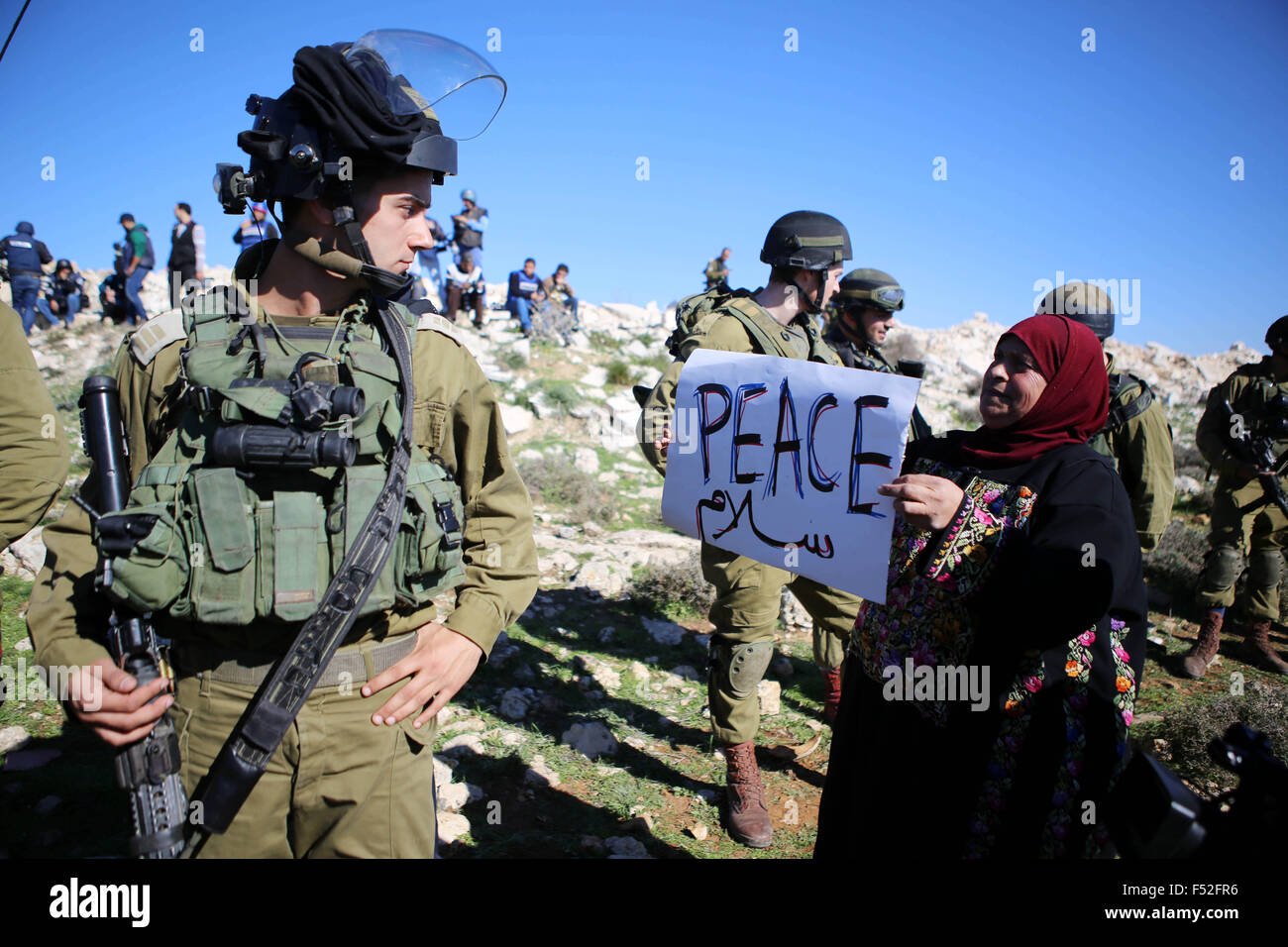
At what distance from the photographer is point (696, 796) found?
3.58 meters

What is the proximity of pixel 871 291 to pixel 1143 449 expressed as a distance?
1.84m

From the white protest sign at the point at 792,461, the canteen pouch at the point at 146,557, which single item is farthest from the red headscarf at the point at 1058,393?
the canteen pouch at the point at 146,557

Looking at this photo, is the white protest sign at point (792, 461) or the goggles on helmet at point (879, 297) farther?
the goggles on helmet at point (879, 297)

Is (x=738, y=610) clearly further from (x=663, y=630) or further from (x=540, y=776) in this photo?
(x=663, y=630)

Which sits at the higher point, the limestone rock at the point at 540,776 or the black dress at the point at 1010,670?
the black dress at the point at 1010,670

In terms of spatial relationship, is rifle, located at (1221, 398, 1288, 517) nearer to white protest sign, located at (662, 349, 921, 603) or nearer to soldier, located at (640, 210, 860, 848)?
soldier, located at (640, 210, 860, 848)

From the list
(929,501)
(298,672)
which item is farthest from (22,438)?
(929,501)

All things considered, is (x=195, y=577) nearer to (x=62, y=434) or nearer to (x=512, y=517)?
(x=512, y=517)

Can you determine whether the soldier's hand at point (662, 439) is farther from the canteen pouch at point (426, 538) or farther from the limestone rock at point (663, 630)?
the limestone rock at point (663, 630)

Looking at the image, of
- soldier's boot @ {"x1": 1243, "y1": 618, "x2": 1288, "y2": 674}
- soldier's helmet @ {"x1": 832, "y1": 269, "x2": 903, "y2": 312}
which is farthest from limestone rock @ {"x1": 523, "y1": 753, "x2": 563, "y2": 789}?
soldier's boot @ {"x1": 1243, "y1": 618, "x2": 1288, "y2": 674}

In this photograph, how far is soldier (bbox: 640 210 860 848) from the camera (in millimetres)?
3264

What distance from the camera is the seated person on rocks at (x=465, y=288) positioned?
1502 centimetres

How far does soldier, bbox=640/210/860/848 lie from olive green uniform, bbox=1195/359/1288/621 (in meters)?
3.61

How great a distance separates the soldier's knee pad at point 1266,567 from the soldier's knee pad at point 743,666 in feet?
14.6
